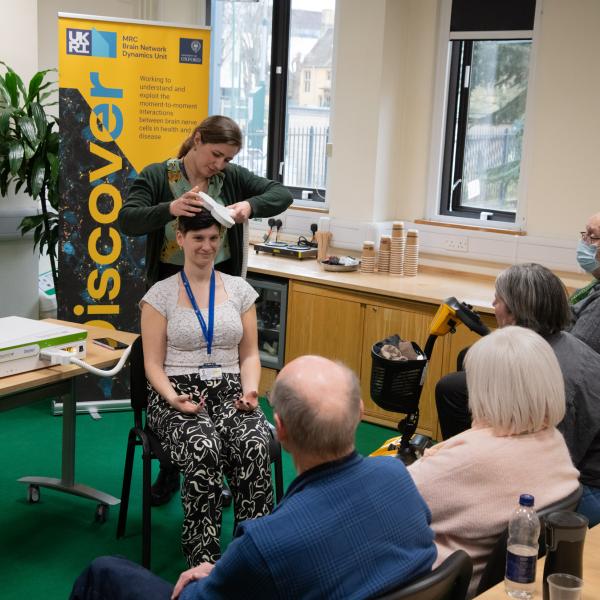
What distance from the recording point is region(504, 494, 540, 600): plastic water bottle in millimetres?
1704

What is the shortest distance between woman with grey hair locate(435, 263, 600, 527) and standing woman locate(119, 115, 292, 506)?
107cm

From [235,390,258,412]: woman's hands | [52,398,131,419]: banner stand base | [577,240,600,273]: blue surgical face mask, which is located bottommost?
[52,398,131,419]: banner stand base

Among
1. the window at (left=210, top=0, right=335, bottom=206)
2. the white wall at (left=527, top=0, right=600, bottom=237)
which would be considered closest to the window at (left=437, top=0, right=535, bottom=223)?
the white wall at (left=527, top=0, right=600, bottom=237)

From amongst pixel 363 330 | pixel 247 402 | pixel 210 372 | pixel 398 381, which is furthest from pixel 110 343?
pixel 363 330

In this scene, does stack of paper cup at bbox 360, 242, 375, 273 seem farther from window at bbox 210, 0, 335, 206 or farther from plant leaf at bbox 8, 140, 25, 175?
plant leaf at bbox 8, 140, 25, 175

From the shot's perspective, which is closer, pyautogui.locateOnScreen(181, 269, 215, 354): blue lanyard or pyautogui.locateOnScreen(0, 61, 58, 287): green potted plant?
pyautogui.locateOnScreen(181, 269, 215, 354): blue lanyard

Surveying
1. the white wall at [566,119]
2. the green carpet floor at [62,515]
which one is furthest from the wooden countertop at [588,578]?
the white wall at [566,119]

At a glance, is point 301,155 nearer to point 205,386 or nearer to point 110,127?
point 110,127

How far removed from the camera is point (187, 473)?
2.80 m

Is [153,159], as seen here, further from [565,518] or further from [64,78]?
[565,518]

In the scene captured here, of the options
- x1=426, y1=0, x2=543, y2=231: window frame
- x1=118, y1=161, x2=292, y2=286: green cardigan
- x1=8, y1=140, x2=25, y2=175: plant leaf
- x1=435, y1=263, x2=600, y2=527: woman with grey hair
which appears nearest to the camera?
x1=435, y1=263, x2=600, y2=527: woman with grey hair

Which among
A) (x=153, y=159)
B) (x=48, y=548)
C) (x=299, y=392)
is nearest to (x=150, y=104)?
(x=153, y=159)

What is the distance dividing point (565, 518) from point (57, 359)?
1954 millimetres

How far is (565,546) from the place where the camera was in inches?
66.1
